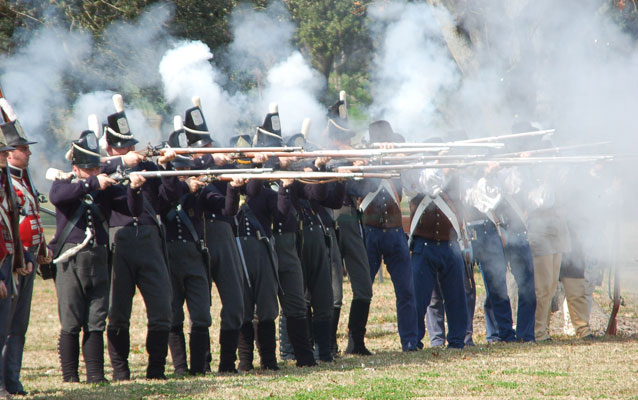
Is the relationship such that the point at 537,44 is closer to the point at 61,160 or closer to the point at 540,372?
the point at 540,372

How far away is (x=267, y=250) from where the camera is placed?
8.27 metres

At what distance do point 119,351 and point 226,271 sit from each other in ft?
3.71

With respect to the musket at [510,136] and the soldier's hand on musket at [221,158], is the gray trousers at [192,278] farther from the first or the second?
the musket at [510,136]

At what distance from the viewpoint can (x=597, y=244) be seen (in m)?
11.2

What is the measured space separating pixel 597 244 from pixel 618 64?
2.27 meters

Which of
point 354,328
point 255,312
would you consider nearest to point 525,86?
point 354,328

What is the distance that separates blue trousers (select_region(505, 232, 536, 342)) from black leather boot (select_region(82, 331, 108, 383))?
186 inches

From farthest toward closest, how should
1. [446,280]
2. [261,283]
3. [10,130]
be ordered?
[446,280] → [261,283] → [10,130]

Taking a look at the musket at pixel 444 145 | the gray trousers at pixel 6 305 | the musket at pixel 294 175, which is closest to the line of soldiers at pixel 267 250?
the musket at pixel 294 175

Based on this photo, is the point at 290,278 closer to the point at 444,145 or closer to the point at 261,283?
the point at 261,283

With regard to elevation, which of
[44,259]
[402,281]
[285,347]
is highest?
[44,259]

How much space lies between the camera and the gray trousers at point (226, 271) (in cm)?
792

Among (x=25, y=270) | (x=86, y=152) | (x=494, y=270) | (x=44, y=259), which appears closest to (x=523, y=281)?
(x=494, y=270)

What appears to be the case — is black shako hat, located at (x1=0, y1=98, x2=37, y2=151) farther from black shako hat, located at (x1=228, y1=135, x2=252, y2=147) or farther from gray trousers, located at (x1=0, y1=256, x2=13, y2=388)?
black shako hat, located at (x1=228, y1=135, x2=252, y2=147)
